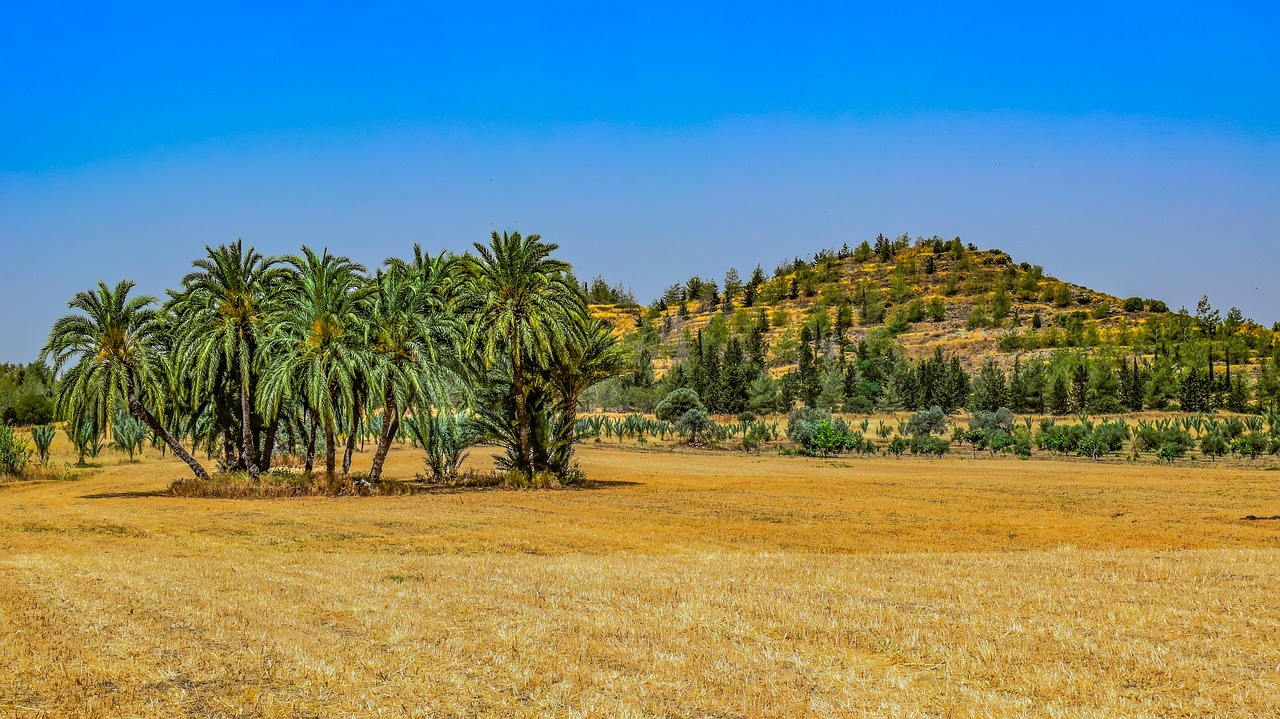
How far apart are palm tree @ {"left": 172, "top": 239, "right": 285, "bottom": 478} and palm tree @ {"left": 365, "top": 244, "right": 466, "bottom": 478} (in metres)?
3.72

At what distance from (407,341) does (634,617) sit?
22002mm

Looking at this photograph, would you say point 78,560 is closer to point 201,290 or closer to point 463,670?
point 463,670

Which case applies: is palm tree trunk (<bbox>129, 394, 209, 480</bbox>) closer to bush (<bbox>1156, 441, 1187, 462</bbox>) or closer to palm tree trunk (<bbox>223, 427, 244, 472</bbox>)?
palm tree trunk (<bbox>223, 427, 244, 472</bbox>)

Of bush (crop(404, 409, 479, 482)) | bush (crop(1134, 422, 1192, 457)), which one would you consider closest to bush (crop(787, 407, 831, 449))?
bush (crop(1134, 422, 1192, 457))

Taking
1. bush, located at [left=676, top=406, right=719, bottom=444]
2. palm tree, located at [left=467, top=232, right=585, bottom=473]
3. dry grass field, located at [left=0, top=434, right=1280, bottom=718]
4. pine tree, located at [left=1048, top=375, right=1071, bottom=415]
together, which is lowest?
dry grass field, located at [left=0, top=434, right=1280, bottom=718]

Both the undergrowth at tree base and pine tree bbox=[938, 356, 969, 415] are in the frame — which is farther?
pine tree bbox=[938, 356, 969, 415]

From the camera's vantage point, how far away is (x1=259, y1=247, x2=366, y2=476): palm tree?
28.9m

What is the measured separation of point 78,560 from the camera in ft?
52.0

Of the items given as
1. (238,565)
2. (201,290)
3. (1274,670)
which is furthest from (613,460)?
(1274,670)

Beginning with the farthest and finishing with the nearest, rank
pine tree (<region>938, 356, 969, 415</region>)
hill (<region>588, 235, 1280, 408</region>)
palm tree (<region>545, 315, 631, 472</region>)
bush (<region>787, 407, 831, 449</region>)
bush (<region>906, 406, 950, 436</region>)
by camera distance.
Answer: hill (<region>588, 235, 1280, 408</region>) → pine tree (<region>938, 356, 969, 415</region>) → bush (<region>906, 406, 950, 436</region>) → bush (<region>787, 407, 831, 449</region>) → palm tree (<region>545, 315, 631, 472</region>)

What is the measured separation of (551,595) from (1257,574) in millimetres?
10323

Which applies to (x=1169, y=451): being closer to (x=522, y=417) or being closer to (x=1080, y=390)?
(x=522, y=417)

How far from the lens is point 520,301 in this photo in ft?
110

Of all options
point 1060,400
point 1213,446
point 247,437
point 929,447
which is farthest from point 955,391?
point 247,437
